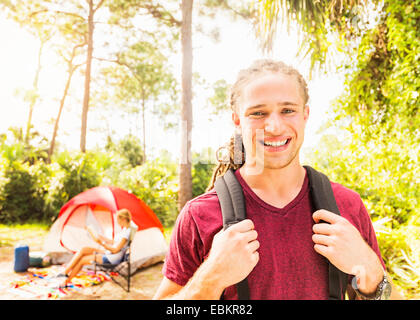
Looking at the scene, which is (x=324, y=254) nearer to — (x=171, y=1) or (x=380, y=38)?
(x=380, y=38)

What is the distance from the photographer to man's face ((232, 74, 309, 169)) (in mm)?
977

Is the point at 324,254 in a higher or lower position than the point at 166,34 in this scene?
lower

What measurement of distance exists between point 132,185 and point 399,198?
22.1 feet

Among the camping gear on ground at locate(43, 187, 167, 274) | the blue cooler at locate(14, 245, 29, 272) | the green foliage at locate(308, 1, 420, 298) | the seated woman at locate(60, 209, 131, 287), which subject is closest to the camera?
the green foliage at locate(308, 1, 420, 298)

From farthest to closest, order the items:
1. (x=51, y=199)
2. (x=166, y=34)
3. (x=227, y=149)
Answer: (x=166, y=34) → (x=51, y=199) → (x=227, y=149)

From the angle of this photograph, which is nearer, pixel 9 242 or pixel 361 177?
pixel 361 177

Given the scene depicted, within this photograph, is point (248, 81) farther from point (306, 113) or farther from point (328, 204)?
point (328, 204)

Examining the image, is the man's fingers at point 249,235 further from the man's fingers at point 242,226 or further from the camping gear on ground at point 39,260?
the camping gear on ground at point 39,260

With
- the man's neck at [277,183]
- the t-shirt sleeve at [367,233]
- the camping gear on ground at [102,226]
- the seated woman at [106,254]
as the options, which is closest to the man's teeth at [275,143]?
the man's neck at [277,183]

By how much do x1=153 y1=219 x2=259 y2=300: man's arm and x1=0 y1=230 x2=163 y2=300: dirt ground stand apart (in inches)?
154

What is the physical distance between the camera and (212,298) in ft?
2.81

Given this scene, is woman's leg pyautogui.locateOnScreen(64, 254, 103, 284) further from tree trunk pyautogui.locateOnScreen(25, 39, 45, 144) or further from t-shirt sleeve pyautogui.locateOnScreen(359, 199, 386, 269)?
tree trunk pyautogui.locateOnScreen(25, 39, 45, 144)

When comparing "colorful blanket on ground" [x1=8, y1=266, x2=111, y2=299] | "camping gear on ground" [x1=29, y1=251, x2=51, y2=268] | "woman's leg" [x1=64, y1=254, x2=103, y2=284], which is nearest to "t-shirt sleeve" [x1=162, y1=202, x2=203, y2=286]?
"colorful blanket on ground" [x1=8, y1=266, x2=111, y2=299]
